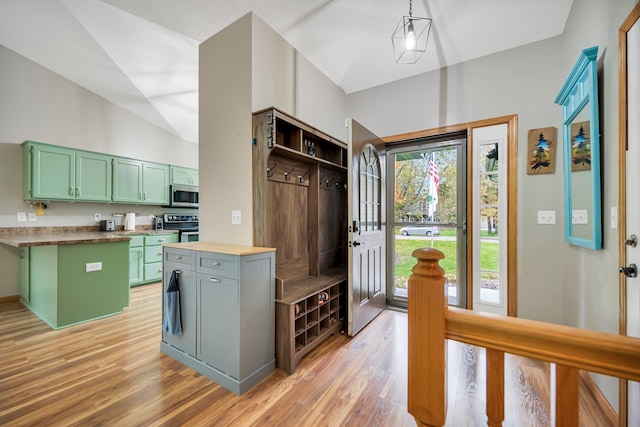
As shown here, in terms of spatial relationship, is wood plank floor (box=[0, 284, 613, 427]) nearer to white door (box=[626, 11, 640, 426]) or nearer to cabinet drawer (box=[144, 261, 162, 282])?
white door (box=[626, 11, 640, 426])

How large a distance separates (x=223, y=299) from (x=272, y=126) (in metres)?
1.39

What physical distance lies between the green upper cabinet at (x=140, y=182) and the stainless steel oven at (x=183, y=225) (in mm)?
369

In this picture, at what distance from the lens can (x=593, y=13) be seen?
5.83 feet

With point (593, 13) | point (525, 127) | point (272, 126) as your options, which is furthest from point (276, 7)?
point (525, 127)

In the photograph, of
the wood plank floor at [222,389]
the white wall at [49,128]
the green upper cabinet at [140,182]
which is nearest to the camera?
the wood plank floor at [222,389]

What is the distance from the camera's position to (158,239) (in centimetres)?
449

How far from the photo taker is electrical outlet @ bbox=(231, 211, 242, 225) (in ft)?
7.62

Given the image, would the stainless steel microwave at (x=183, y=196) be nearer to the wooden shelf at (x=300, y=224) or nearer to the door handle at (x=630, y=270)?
the wooden shelf at (x=300, y=224)

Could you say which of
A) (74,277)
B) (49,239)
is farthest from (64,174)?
(74,277)

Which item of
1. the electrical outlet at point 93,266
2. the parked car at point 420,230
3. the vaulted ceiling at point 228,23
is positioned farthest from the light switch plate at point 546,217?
the electrical outlet at point 93,266

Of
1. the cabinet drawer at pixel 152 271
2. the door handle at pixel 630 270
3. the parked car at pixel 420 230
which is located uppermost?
the parked car at pixel 420 230

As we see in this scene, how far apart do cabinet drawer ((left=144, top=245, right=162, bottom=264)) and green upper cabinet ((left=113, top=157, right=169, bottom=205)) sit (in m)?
0.84

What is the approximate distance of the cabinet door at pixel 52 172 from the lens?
11.2ft

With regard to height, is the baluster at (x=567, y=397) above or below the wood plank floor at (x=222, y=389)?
above
